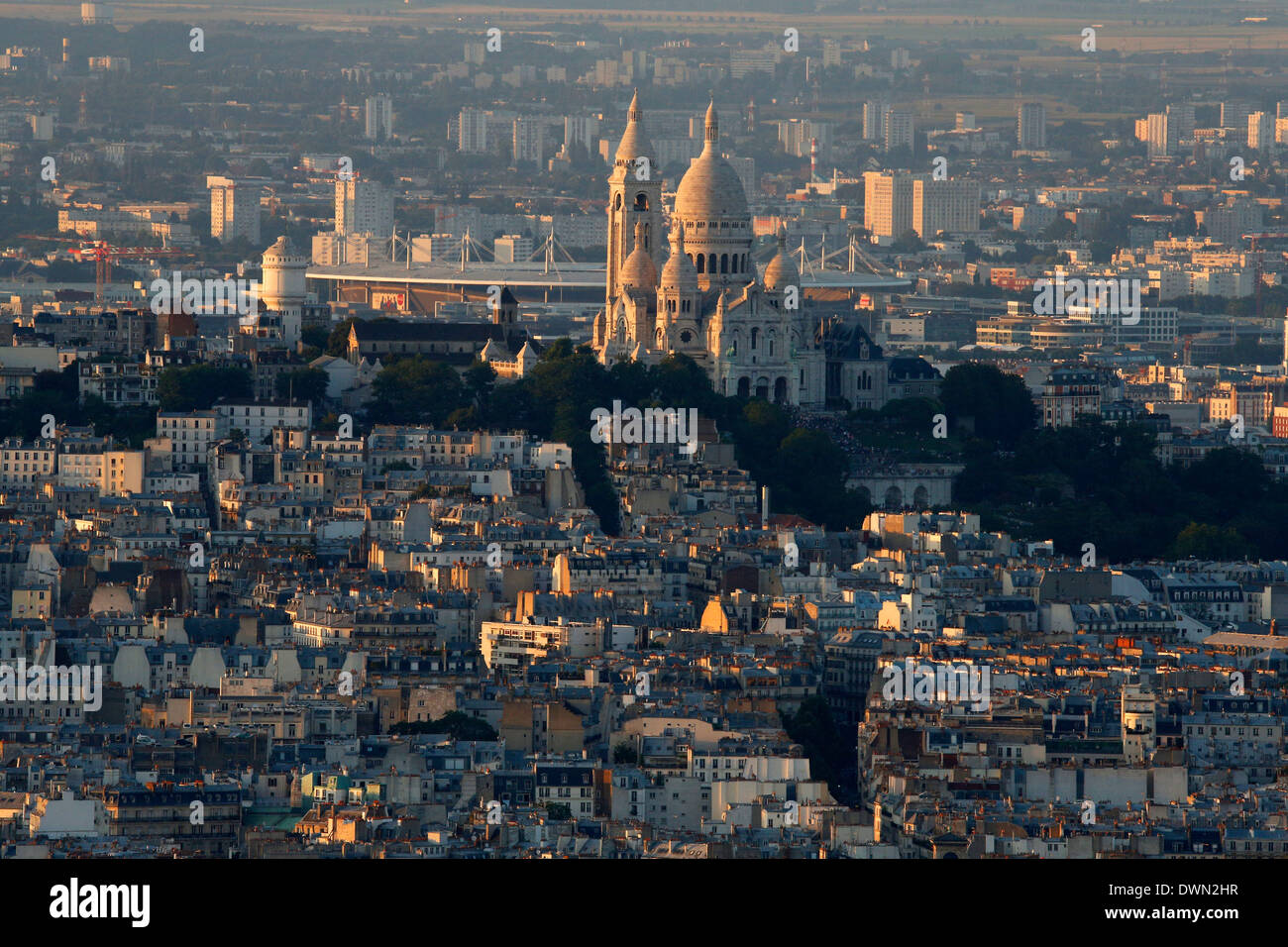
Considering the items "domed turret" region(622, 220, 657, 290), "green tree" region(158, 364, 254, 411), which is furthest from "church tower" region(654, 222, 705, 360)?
"green tree" region(158, 364, 254, 411)

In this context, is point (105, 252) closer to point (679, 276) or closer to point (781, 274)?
point (781, 274)

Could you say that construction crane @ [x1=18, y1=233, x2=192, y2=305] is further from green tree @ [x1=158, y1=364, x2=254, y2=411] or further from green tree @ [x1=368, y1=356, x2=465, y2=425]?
green tree @ [x1=158, y1=364, x2=254, y2=411]

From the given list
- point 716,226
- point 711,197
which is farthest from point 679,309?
point 711,197

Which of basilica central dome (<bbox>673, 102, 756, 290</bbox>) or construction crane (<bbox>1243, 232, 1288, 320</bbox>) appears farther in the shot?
construction crane (<bbox>1243, 232, 1288, 320</bbox>)

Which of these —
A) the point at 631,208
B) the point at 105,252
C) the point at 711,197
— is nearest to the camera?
the point at 711,197

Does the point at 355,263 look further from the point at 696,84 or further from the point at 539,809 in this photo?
the point at 539,809

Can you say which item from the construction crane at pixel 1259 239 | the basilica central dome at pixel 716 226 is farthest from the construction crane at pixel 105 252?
the basilica central dome at pixel 716 226

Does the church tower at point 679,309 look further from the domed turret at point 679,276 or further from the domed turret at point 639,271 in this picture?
the domed turret at point 639,271

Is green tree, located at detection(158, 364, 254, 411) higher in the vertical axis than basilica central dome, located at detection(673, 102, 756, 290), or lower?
lower
